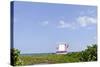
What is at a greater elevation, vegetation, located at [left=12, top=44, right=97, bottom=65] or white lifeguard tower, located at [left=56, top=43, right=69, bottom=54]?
white lifeguard tower, located at [left=56, top=43, right=69, bottom=54]

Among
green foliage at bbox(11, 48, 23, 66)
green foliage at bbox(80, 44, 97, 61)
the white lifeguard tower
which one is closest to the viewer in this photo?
green foliage at bbox(11, 48, 23, 66)

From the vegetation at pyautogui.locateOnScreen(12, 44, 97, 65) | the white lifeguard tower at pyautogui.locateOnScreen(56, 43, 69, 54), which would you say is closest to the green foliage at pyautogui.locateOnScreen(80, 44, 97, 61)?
the vegetation at pyautogui.locateOnScreen(12, 44, 97, 65)

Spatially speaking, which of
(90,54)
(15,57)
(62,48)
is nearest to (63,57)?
(62,48)

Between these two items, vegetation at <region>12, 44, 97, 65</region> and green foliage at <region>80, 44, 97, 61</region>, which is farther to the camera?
green foliage at <region>80, 44, 97, 61</region>

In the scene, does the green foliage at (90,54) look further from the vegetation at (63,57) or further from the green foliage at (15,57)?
the green foliage at (15,57)

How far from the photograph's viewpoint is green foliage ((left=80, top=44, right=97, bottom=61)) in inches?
121

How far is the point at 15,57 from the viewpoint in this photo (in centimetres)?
270

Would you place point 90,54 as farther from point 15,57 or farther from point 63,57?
point 15,57

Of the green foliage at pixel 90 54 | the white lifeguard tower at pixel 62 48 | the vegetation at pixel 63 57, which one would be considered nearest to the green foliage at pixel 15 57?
the vegetation at pixel 63 57

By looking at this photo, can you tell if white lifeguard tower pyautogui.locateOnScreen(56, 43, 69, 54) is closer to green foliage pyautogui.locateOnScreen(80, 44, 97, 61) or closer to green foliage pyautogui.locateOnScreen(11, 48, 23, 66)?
green foliage pyautogui.locateOnScreen(80, 44, 97, 61)

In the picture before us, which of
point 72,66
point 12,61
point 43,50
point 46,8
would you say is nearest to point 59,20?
point 46,8

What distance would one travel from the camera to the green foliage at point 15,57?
268 centimetres

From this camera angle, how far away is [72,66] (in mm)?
2955
